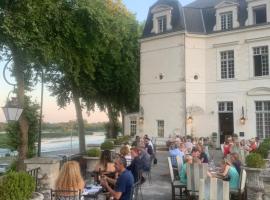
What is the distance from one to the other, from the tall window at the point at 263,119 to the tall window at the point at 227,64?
286cm

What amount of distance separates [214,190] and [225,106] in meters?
20.7

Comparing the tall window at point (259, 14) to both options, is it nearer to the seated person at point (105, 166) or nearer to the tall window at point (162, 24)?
the tall window at point (162, 24)

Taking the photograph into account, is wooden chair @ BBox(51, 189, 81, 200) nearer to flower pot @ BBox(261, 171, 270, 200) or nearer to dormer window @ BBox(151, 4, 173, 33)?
flower pot @ BBox(261, 171, 270, 200)

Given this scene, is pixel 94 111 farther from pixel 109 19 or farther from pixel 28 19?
pixel 28 19

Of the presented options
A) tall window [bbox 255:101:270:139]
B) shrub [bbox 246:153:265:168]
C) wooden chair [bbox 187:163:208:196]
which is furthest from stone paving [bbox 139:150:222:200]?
tall window [bbox 255:101:270:139]

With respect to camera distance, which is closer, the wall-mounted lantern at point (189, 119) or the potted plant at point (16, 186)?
the potted plant at point (16, 186)

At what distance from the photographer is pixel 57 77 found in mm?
29672

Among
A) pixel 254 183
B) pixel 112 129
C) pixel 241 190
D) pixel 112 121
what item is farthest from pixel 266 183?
pixel 112 129

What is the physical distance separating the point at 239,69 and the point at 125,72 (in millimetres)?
9651

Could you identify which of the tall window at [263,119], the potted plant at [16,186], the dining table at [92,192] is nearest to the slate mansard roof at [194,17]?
the tall window at [263,119]

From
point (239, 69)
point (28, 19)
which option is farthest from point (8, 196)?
point (239, 69)

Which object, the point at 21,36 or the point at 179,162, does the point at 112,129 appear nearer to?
the point at 21,36

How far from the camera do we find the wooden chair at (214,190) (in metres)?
6.26

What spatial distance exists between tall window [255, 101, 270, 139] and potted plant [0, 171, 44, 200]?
21.1 m
